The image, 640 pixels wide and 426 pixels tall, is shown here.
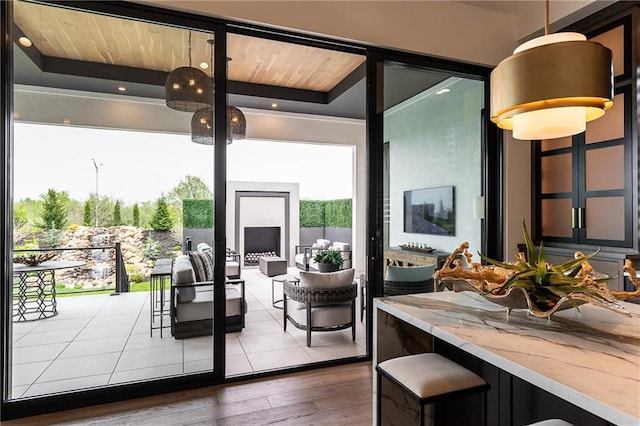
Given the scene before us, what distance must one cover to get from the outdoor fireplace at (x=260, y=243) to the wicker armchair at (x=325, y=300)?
570 cm

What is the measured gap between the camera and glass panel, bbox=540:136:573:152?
3578 mm

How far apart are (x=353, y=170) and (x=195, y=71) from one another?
4.97 metres

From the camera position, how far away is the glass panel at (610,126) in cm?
310

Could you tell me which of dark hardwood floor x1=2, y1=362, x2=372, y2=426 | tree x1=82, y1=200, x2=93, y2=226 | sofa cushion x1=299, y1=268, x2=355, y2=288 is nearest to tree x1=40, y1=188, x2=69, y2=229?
tree x1=82, y1=200, x2=93, y2=226

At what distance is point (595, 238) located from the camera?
333 centimetres

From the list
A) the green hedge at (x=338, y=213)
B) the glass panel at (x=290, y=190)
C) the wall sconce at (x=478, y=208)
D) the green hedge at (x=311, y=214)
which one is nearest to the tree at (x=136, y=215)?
the glass panel at (x=290, y=190)

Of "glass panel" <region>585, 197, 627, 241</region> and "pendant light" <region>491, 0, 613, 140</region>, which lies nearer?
"pendant light" <region>491, 0, 613, 140</region>

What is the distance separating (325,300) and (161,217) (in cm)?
176

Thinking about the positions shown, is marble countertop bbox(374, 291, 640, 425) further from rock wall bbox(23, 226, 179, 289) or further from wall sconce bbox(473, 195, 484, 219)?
wall sconce bbox(473, 195, 484, 219)

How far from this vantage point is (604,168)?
A: 10.6ft

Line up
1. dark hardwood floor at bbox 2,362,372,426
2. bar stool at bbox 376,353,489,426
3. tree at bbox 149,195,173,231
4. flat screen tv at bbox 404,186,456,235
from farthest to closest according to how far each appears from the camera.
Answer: flat screen tv at bbox 404,186,456,235, tree at bbox 149,195,173,231, dark hardwood floor at bbox 2,362,372,426, bar stool at bbox 376,353,489,426

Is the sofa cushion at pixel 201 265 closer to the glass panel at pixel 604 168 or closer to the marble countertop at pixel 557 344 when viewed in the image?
the marble countertop at pixel 557 344

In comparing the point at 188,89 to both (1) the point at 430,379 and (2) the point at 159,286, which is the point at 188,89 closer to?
(2) the point at 159,286

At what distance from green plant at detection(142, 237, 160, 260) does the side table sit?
6 centimetres
